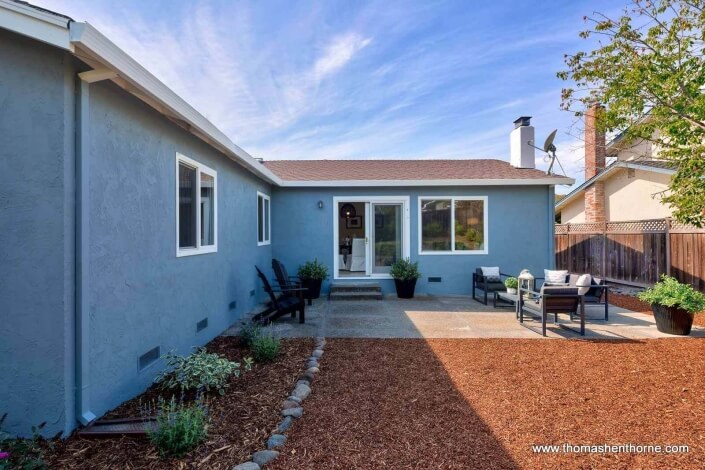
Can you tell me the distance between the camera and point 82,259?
280cm

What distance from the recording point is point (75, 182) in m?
2.79

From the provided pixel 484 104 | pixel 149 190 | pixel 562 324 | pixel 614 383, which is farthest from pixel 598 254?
pixel 149 190

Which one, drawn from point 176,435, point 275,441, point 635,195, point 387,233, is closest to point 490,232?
point 387,233

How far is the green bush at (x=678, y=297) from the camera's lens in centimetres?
560

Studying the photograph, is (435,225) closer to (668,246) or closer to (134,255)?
(668,246)

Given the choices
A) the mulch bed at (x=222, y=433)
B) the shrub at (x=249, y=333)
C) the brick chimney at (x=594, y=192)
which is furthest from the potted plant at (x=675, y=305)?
the brick chimney at (x=594, y=192)

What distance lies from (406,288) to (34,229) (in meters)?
7.24

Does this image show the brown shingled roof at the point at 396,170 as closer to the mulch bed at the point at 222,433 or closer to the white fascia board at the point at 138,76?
the white fascia board at the point at 138,76

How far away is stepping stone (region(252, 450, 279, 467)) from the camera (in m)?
2.52

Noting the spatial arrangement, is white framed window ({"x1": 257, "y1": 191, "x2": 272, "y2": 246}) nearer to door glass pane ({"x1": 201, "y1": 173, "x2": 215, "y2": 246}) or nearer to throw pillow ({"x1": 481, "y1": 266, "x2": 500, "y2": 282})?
door glass pane ({"x1": 201, "y1": 173, "x2": 215, "y2": 246})

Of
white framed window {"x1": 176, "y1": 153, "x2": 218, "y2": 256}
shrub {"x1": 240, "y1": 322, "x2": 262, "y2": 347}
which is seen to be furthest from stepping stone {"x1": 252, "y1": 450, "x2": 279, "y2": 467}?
white framed window {"x1": 176, "y1": 153, "x2": 218, "y2": 256}

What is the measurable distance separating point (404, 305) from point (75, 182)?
21.4 feet

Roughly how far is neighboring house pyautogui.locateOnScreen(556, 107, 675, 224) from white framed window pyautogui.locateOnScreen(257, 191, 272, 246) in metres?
9.41

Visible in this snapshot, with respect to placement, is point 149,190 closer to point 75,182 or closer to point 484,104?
point 75,182
